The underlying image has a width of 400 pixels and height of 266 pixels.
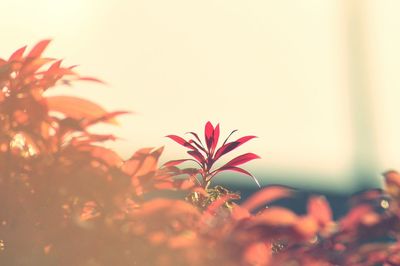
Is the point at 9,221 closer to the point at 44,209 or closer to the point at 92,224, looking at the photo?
the point at 44,209

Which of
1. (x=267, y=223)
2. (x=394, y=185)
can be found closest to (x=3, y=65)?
(x=267, y=223)

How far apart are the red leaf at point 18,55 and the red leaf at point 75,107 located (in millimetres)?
137

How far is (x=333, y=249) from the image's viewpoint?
1103 mm

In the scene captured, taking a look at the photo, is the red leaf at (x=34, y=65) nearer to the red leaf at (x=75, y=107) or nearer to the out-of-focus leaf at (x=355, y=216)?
the red leaf at (x=75, y=107)

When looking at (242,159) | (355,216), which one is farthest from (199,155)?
(355,216)

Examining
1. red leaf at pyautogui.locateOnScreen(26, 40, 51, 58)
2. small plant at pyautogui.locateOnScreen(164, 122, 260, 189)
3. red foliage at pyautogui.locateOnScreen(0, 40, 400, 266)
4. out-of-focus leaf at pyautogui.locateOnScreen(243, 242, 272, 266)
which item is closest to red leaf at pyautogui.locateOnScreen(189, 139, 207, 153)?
small plant at pyautogui.locateOnScreen(164, 122, 260, 189)

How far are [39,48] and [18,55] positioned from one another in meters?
0.04

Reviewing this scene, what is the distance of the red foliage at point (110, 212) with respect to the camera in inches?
39.5

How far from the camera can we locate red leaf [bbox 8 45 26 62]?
126 cm

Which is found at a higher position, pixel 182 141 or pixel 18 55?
pixel 18 55

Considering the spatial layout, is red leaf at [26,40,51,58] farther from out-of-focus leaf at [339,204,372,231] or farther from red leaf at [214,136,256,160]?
out-of-focus leaf at [339,204,372,231]

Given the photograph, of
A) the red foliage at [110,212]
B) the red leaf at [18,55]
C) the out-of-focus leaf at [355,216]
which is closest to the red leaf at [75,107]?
the red foliage at [110,212]

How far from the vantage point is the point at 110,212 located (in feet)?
3.58

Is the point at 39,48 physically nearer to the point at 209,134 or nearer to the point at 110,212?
the point at 110,212
